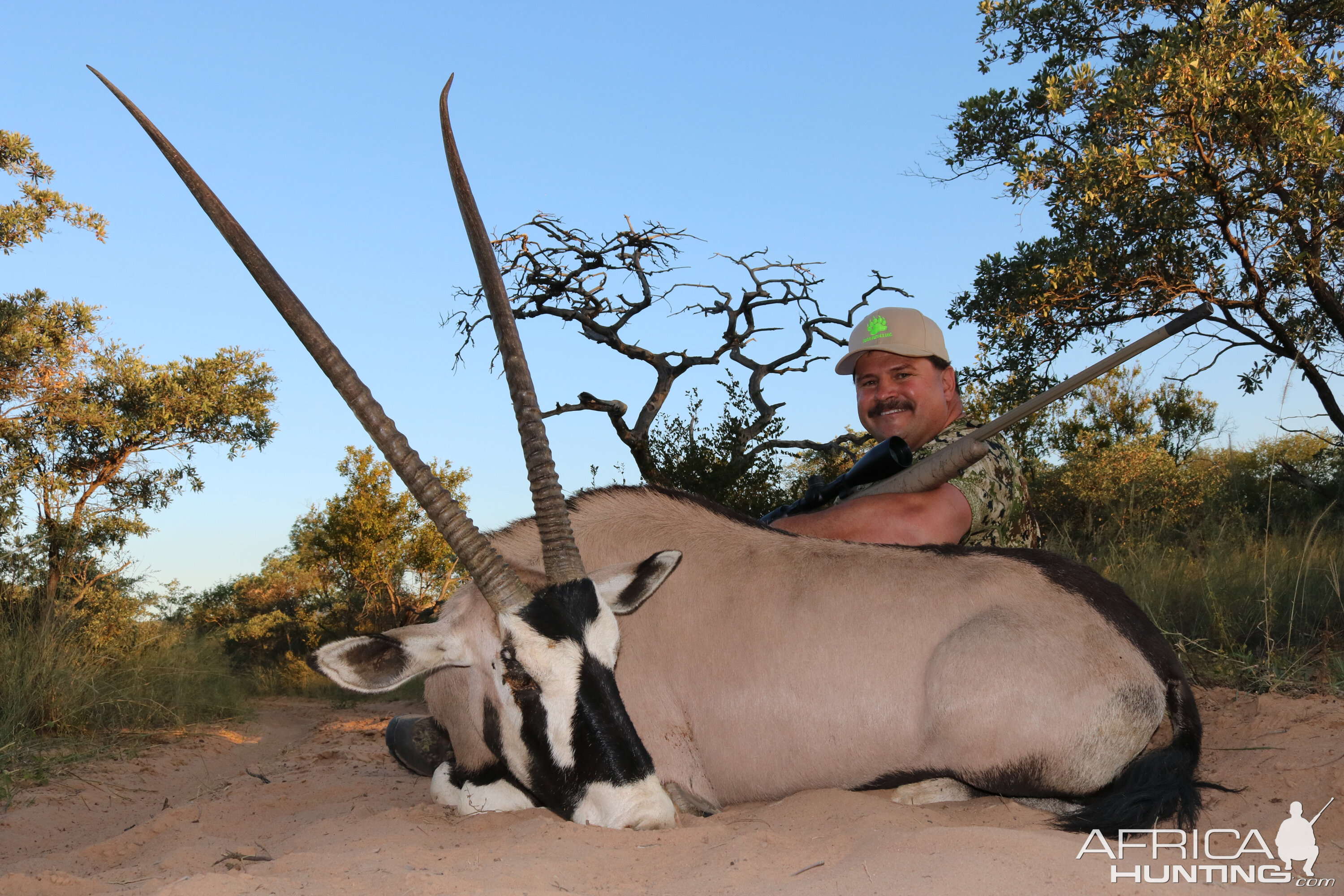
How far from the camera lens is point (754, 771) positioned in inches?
153

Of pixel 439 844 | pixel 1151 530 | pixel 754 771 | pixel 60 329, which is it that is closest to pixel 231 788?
pixel 439 844

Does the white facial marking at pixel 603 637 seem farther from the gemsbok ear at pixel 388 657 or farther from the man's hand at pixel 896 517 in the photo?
the man's hand at pixel 896 517

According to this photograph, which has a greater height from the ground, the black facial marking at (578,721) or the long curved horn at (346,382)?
the long curved horn at (346,382)

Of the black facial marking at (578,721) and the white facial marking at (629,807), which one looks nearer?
the white facial marking at (629,807)

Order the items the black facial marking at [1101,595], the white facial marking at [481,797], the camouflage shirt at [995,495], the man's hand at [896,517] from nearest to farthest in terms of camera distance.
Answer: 1. the black facial marking at [1101,595]
2. the white facial marking at [481,797]
3. the man's hand at [896,517]
4. the camouflage shirt at [995,495]

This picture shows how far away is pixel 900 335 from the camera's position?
216 inches

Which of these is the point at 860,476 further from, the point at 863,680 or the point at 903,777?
the point at 903,777

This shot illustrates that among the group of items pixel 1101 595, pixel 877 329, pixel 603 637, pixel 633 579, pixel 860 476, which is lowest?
pixel 1101 595

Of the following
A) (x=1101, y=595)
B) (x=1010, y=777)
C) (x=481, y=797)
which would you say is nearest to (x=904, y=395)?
(x=1101, y=595)

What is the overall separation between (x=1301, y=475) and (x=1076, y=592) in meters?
13.6

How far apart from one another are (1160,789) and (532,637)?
7.35 ft

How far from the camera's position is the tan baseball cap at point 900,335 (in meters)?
5.47

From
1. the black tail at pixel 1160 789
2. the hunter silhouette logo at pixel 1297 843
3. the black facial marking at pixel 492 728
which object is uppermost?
the black facial marking at pixel 492 728

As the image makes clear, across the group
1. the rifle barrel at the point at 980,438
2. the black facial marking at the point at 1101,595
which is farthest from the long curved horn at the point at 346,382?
the rifle barrel at the point at 980,438
